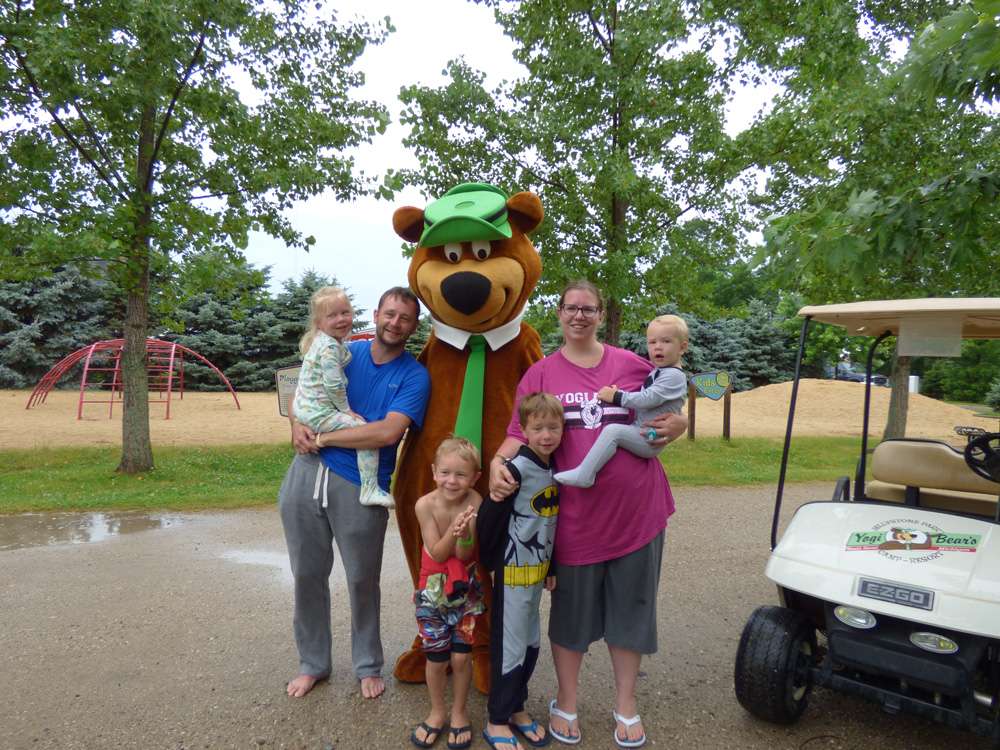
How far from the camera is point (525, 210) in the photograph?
3.17 metres

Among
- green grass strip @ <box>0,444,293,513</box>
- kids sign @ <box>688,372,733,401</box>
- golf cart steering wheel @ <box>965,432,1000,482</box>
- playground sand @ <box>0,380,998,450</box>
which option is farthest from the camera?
playground sand @ <box>0,380,998,450</box>

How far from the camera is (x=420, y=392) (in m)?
3.03

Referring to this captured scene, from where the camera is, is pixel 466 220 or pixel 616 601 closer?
pixel 616 601

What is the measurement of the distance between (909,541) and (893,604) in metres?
0.38

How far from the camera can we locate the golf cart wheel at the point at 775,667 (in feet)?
8.98

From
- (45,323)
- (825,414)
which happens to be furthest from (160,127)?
(45,323)

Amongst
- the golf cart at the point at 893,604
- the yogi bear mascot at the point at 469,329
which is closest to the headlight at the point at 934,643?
the golf cart at the point at 893,604

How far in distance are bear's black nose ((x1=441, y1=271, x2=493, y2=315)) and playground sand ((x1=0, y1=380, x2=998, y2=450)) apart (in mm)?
10637

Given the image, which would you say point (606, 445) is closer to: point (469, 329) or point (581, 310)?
point (581, 310)

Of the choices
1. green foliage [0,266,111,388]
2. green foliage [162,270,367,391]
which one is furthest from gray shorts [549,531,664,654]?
green foliage [0,266,111,388]

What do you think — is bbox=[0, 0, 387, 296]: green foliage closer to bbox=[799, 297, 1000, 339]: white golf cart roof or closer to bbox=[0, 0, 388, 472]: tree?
bbox=[0, 0, 388, 472]: tree

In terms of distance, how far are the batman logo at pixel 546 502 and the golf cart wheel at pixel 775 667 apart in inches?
42.9

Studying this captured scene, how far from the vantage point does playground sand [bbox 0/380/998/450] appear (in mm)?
12898

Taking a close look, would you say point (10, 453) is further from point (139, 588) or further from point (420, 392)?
point (420, 392)
